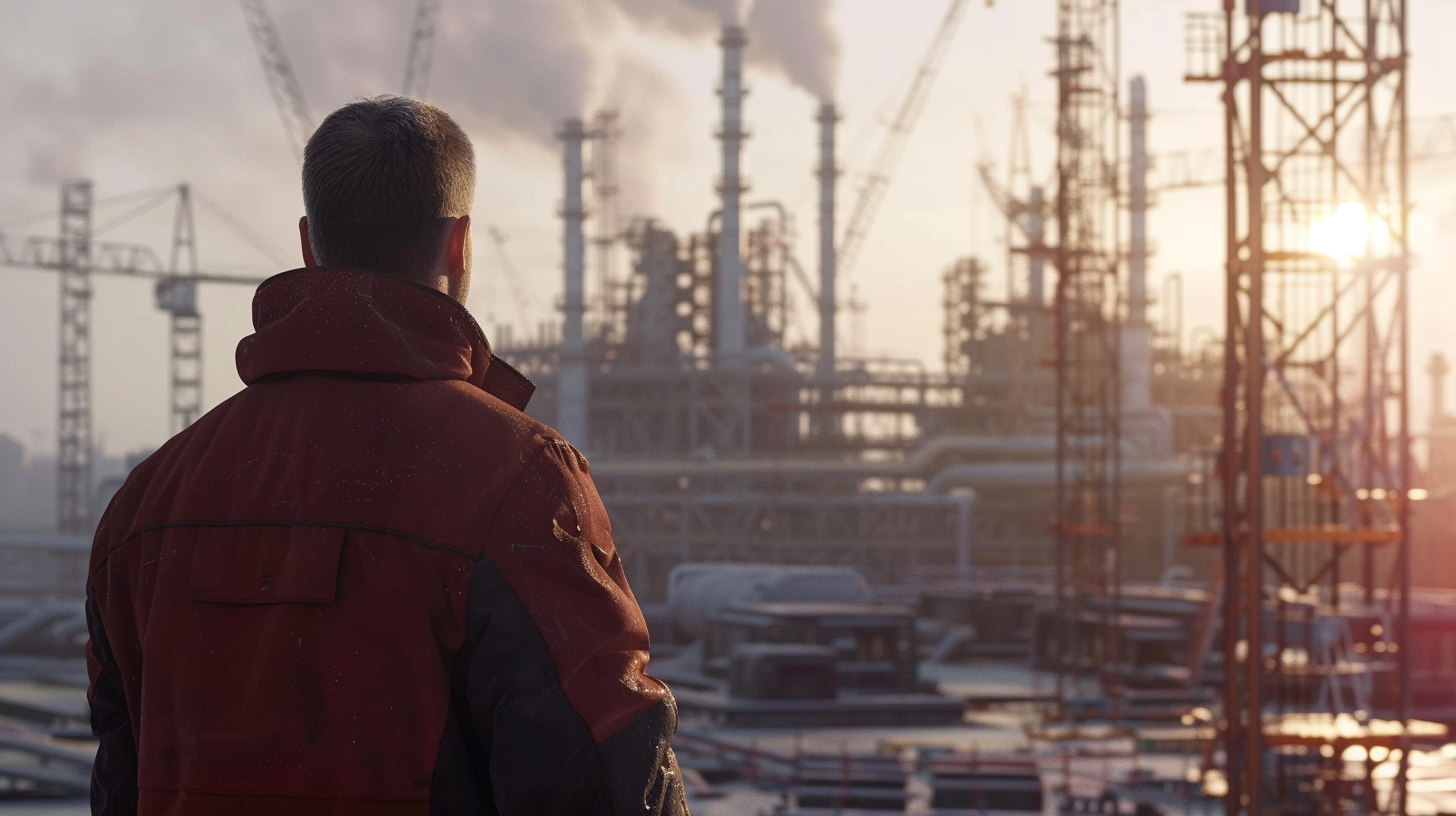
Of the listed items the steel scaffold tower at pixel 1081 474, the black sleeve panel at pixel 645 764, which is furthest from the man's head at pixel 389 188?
the steel scaffold tower at pixel 1081 474

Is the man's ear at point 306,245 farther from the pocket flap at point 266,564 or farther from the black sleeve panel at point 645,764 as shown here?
the black sleeve panel at point 645,764

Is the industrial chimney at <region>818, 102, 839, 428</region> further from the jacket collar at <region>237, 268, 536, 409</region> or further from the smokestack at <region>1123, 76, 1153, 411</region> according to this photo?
the jacket collar at <region>237, 268, 536, 409</region>

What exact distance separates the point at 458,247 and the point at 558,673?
671 millimetres

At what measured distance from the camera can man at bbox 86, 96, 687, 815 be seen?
6.61 ft

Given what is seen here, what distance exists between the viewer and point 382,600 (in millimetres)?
2061

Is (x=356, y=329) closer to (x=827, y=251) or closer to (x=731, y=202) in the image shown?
(x=731, y=202)

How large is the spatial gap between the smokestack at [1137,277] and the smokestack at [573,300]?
21.5 metres

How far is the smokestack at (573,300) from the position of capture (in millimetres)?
64438

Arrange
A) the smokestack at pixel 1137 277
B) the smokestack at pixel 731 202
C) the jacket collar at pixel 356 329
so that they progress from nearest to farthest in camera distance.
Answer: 1. the jacket collar at pixel 356 329
2. the smokestack at pixel 731 202
3. the smokestack at pixel 1137 277

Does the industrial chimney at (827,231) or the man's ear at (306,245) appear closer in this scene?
the man's ear at (306,245)

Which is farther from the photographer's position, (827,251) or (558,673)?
(827,251)

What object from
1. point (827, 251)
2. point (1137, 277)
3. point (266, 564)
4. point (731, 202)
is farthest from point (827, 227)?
point (266, 564)

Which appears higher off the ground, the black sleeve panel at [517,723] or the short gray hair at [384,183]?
the short gray hair at [384,183]

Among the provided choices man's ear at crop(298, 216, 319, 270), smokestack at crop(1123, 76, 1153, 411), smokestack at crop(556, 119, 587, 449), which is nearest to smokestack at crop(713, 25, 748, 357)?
smokestack at crop(556, 119, 587, 449)
